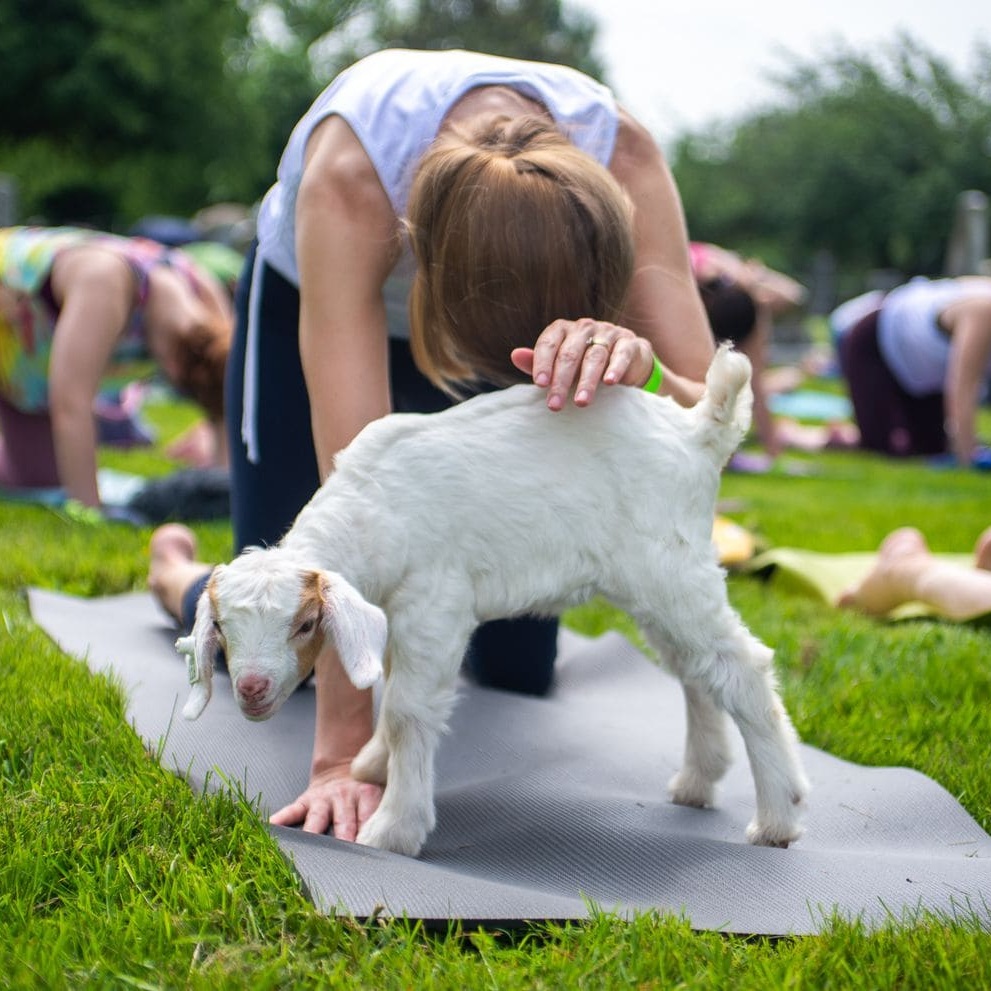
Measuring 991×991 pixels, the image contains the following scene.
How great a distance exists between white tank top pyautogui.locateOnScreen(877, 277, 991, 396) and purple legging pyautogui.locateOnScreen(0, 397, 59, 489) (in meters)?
5.53

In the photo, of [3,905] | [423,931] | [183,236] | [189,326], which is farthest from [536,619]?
[183,236]

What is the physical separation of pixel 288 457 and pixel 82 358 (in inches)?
89.6

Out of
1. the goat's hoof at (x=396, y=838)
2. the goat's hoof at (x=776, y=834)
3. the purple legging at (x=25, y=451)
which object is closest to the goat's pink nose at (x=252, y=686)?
the goat's hoof at (x=396, y=838)

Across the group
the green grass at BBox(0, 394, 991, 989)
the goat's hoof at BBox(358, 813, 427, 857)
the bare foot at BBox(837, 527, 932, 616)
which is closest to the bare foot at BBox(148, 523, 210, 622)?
the green grass at BBox(0, 394, 991, 989)

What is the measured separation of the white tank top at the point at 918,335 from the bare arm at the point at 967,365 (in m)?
0.35

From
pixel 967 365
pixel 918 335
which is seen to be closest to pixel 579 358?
pixel 967 365

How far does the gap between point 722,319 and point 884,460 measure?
7.52ft

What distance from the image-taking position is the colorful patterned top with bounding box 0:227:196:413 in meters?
4.93

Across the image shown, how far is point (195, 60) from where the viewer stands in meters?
19.9

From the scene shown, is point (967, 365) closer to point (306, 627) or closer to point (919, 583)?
point (919, 583)

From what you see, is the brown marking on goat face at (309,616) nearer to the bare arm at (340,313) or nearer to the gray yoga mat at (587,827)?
the gray yoga mat at (587,827)

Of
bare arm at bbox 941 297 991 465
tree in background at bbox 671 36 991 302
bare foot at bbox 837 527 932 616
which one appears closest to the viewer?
bare foot at bbox 837 527 932 616

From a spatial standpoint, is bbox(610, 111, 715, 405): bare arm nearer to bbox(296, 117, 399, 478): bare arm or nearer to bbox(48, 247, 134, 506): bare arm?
bbox(296, 117, 399, 478): bare arm

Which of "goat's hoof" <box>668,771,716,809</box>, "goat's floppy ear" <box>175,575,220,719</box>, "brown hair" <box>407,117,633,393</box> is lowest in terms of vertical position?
"goat's hoof" <box>668,771,716,809</box>
